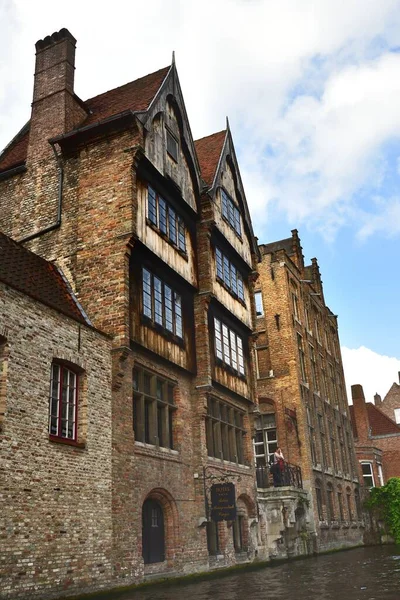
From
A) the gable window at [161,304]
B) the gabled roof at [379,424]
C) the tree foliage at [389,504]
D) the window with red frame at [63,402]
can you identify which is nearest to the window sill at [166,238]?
the gable window at [161,304]

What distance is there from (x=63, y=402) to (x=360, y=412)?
3992 centimetres

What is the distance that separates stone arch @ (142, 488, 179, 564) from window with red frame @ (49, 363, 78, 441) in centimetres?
399

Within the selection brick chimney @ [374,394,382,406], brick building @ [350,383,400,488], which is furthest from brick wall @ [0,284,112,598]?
brick chimney @ [374,394,382,406]

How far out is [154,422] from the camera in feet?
56.5

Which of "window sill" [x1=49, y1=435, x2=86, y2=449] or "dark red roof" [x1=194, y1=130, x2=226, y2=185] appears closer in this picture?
"window sill" [x1=49, y1=435, x2=86, y2=449]

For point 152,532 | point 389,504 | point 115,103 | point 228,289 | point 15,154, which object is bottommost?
point 152,532

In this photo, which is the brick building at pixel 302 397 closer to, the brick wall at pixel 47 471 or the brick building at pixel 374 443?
the brick building at pixel 374 443

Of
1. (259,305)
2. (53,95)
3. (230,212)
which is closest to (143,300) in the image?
(53,95)

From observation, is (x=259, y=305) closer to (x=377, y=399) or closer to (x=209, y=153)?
(x=209, y=153)

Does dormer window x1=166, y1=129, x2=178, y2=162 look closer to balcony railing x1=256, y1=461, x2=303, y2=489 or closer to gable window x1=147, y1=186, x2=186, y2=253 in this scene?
gable window x1=147, y1=186, x2=186, y2=253

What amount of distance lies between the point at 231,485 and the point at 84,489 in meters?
6.00

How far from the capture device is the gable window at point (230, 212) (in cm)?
2375

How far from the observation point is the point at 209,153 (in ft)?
83.1

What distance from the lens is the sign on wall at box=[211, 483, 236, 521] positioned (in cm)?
1772
